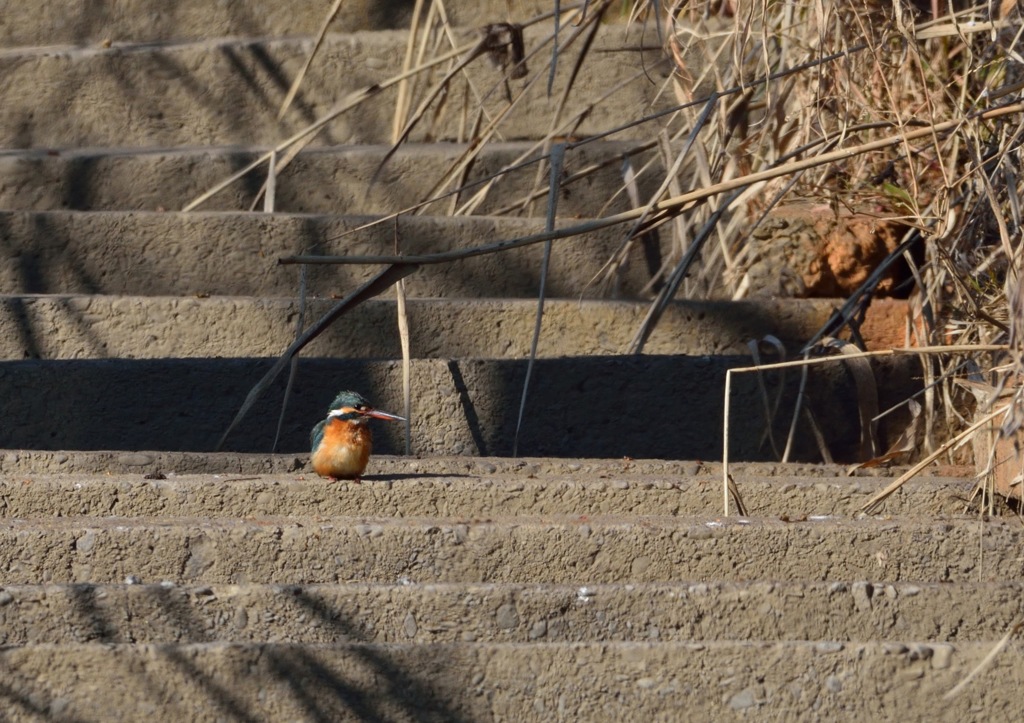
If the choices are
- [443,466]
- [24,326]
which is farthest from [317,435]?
[24,326]

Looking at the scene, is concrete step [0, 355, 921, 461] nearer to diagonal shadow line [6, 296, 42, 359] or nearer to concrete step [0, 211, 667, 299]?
diagonal shadow line [6, 296, 42, 359]

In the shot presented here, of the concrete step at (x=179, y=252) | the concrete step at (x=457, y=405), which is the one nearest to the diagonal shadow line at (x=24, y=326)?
the concrete step at (x=457, y=405)

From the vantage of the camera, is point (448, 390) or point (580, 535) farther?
point (448, 390)

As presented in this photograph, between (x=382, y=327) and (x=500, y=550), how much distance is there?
5.14 ft

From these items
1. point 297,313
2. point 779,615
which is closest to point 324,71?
point 297,313

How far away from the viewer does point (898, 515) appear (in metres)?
3.48

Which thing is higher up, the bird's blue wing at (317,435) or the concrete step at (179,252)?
the concrete step at (179,252)

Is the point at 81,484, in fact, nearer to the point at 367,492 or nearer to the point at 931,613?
the point at 367,492

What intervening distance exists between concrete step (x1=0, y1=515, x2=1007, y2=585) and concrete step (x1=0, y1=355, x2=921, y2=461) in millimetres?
942

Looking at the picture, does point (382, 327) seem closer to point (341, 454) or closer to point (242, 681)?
point (341, 454)

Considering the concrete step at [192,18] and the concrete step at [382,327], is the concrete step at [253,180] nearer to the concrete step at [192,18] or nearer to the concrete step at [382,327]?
the concrete step at [382,327]

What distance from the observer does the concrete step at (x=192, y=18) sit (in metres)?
6.47

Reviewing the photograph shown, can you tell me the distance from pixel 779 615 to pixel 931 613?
34cm

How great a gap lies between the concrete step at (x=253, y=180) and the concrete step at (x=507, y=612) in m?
2.88
